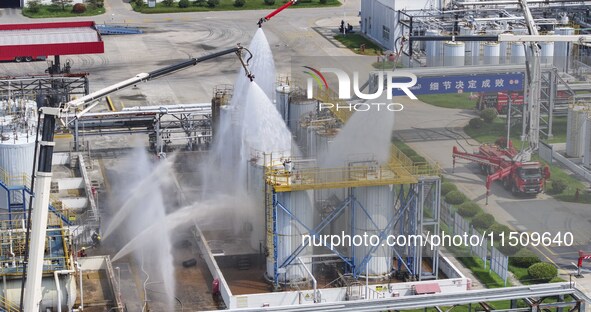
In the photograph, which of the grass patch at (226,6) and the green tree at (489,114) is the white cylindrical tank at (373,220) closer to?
the green tree at (489,114)

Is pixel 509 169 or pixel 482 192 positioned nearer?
pixel 482 192

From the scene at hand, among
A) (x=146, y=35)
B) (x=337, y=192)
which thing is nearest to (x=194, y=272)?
(x=337, y=192)

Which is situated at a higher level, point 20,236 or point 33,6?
point 33,6

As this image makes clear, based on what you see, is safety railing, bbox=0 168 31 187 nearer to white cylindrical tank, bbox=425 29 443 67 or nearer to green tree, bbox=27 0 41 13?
white cylindrical tank, bbox=425 29 443 67

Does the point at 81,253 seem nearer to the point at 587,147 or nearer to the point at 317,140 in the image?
the point at 317,140

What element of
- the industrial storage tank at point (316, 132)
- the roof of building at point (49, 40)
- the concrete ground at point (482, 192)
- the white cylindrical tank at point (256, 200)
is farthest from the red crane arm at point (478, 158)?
the roof of building at point (49, 40)

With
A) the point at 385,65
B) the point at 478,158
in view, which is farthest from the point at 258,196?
the point at 385,65
